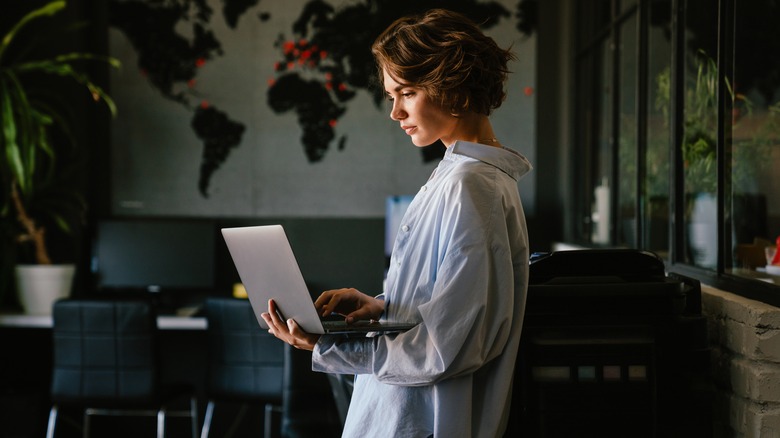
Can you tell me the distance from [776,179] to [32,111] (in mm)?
3784

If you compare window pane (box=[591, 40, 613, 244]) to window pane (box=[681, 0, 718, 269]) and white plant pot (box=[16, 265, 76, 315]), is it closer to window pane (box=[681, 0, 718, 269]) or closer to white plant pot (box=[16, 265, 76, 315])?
window pane (box=[681, 0, 718, 269])

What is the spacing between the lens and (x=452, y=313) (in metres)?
1.36

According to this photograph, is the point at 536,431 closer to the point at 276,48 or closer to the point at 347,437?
the point at 347,437

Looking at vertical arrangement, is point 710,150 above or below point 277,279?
above

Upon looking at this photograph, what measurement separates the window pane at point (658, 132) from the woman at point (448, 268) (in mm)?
1600

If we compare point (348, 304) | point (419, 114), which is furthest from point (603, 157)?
point (419, 114)

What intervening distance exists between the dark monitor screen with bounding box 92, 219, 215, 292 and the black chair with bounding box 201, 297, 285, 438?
0.84 m

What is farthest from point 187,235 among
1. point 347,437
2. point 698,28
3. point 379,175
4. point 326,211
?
point 347,437

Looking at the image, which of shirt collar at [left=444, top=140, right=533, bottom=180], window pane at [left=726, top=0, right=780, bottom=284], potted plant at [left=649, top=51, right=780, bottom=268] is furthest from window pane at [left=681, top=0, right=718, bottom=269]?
shirt collar at [left=444, top=140, right=533, bottom=180]

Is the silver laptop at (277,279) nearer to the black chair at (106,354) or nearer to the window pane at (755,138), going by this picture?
the window pane at (755,138)

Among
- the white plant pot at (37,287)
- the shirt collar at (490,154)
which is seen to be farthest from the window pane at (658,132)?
the white plant pot at (37,287)

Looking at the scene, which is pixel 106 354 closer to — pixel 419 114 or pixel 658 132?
pixel 658 132

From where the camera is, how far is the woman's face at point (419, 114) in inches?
Result: 57.4

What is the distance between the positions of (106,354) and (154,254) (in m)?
1.04
